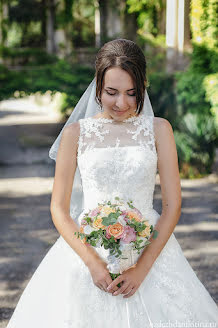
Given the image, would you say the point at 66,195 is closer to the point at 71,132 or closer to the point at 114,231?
the point at 71,132

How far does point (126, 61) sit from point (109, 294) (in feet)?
A: 3.64

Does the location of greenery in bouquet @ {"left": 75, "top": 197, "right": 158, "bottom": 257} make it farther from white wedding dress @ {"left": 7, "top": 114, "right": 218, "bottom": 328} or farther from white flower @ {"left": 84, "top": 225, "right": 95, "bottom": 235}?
white wedding dress @ {"left": 7, "top": 114, "right": 218, "bottom": 328}

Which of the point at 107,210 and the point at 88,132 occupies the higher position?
the point at 88,132

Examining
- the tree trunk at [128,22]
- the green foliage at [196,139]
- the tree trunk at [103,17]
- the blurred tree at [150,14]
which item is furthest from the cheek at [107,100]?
the tree trunk at [103,17]

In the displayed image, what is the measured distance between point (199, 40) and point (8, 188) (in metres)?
4.13

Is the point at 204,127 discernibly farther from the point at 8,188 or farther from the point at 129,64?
the point at 129,64

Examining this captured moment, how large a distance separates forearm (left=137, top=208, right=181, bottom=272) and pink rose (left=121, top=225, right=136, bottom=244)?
0.83 feet

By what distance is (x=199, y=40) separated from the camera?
8.39 m

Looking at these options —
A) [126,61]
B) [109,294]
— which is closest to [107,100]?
[126,61]

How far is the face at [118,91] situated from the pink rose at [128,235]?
1.95 feet

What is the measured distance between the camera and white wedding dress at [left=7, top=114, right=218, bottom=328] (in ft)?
7.75

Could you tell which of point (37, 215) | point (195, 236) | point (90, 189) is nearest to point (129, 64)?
point (90, 189)

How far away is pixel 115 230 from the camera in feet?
6.77

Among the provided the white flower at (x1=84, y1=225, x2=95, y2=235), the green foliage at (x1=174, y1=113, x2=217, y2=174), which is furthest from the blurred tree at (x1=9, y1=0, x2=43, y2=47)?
the white flower at (x1=84, y1=225, x2=95, y2=235)
